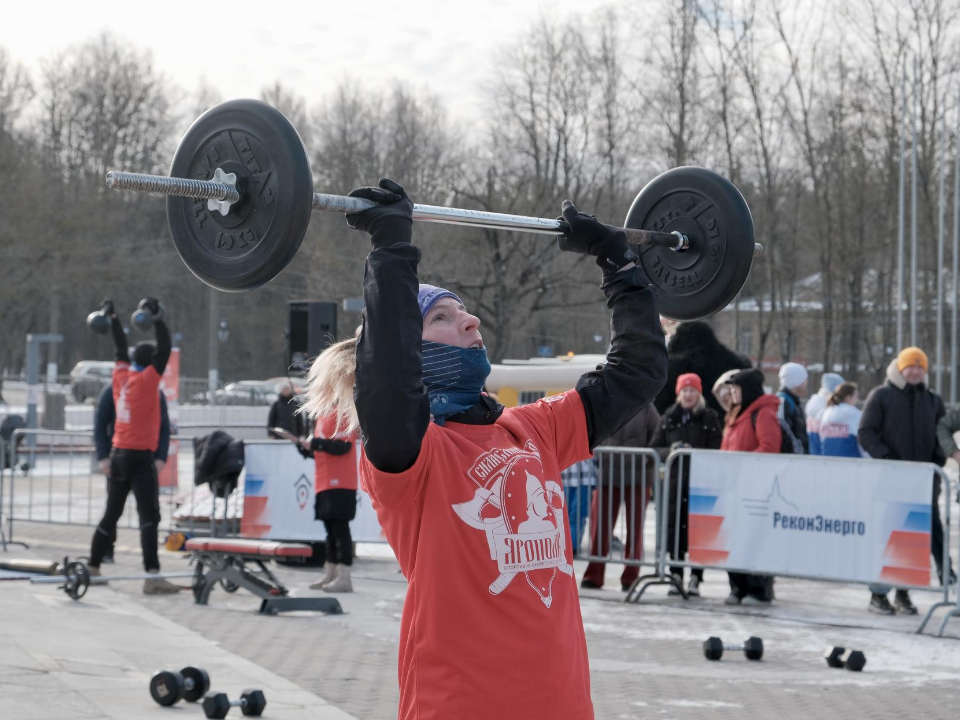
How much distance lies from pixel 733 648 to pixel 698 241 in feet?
15.6

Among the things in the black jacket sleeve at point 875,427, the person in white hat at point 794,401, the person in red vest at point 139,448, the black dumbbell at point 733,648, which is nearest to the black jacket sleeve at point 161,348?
the person in red vest at point 139,448

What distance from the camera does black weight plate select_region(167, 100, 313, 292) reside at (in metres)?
3.04

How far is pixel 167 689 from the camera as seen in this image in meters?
6.35

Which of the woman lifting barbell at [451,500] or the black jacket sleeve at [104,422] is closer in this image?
the woman lifting barbell at [451,500]

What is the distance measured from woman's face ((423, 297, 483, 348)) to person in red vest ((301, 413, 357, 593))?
7.00 metres

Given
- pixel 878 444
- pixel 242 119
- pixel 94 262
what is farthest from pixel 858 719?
pixel 94 262

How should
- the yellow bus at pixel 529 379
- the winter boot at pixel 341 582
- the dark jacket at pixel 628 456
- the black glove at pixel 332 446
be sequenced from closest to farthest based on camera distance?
1. the black glove at pixel 332 446
2. the winter boot at pixel 341 582
3. the dark jacket at pixel 628 456
4. the yellow bus at pixel 529 379

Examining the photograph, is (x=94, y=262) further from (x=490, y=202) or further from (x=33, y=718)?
(x=33, y=718)

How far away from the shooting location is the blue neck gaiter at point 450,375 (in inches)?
117

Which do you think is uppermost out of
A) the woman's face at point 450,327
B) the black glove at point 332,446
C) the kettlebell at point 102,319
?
the kettlebell at point 102,319

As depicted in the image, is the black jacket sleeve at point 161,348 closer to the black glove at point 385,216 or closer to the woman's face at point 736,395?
the woman's face at point 736,395

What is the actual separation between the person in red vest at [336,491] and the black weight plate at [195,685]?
366cm

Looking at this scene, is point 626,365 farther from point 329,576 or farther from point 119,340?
point 119,340

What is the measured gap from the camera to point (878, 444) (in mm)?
10211
